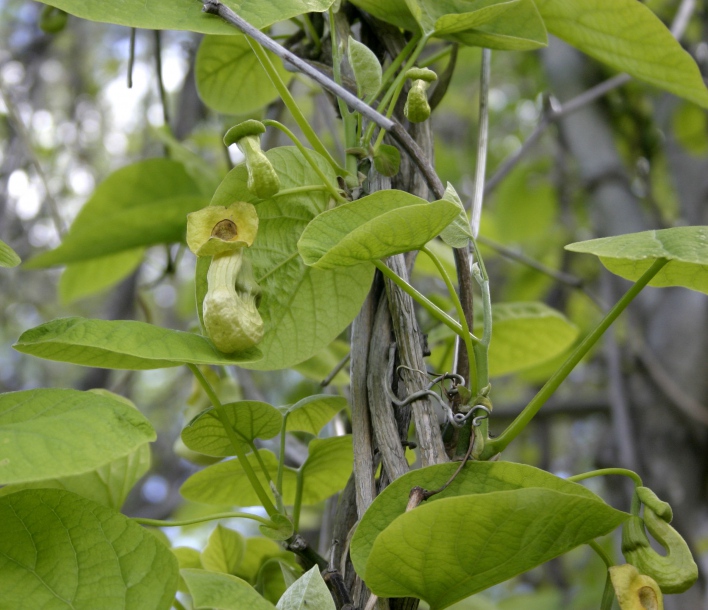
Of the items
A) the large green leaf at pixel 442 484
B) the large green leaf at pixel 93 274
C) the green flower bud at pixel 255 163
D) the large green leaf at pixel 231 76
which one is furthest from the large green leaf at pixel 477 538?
the large green leaf at pixel 93 274

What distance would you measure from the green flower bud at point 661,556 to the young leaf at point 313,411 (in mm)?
243

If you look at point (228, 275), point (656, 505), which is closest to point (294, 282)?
point (228, 275)

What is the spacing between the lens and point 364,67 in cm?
58

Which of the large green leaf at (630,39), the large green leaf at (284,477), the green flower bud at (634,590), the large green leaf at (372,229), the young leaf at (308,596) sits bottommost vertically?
the large green leaf at (284,477)

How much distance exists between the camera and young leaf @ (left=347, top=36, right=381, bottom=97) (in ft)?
1.87

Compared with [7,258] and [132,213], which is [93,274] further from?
[7,258]

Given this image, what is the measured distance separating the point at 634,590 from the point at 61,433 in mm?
356

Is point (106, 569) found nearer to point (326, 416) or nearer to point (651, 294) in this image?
point (326, 416)

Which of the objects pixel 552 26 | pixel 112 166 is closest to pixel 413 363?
pixel 552 26

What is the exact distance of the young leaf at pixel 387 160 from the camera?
0.59 meters

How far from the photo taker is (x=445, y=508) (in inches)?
16.0

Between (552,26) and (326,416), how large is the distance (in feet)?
1.35

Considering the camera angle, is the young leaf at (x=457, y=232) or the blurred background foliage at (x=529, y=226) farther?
the blurred background foliage at (x=529, y=226)

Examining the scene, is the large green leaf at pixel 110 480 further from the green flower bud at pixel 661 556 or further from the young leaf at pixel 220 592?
the green flower bud at pixel 661 556
